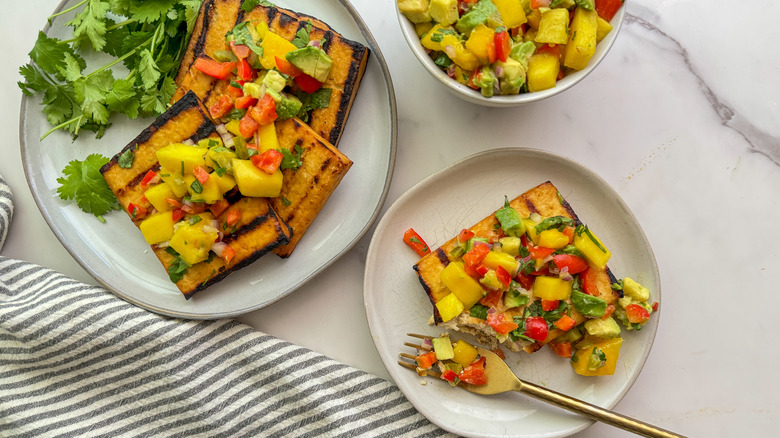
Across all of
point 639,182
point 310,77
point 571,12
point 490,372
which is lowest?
point 490,372

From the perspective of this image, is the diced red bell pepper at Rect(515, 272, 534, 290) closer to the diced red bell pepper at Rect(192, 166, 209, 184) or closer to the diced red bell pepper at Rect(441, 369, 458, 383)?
the diced red bell pepper at Rect(441, 369, 458, 383)

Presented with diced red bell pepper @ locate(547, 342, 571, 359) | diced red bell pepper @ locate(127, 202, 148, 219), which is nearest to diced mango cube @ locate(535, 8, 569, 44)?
diced red bell pepper @ locate(547, 342, 571, 359)

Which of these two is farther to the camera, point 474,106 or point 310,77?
point 474,106

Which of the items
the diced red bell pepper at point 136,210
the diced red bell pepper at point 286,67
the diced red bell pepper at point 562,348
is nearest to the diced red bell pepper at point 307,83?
the diced red bell pepper at point 286,67

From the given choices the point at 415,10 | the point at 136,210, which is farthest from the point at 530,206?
the point at 136,210

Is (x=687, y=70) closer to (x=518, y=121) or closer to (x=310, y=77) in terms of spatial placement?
(x=518, y=121)

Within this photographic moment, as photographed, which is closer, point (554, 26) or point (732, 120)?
point (554, 26)

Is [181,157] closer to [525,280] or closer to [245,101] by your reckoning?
[245,101]

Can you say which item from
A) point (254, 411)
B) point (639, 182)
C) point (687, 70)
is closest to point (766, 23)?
point (687, 70)
